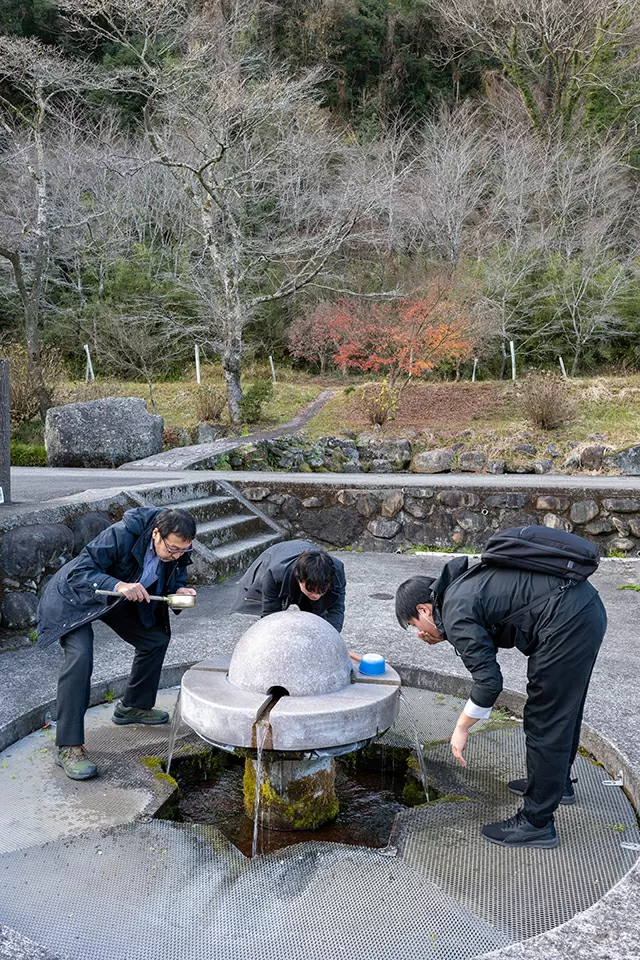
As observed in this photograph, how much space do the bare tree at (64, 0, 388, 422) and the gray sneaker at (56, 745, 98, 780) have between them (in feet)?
40.4

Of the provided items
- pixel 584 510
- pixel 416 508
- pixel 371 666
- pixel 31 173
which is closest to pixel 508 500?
pixel 584 510

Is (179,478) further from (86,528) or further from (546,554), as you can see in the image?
(546,554)

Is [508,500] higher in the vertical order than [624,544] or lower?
higher

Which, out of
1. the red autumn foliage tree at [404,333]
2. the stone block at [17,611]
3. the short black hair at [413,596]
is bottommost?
the stone block at [17,611]

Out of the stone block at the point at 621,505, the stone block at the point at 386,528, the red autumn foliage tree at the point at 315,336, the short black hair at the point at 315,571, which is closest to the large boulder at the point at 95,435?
the stone block at the point at 386,528

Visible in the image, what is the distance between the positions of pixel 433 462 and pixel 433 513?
4.52 m

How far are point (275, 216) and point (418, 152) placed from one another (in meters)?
6.68

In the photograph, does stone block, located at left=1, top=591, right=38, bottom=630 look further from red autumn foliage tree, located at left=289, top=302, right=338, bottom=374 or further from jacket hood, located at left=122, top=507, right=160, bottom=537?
red autumn foliage tree, located at left=289, top=302, right=338, bottom=374

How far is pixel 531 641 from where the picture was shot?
8.63ft

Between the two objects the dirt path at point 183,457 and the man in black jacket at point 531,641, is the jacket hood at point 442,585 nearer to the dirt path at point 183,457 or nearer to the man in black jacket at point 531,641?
the man in black jacket at point 531,641

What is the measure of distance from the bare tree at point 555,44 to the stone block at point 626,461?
57.1 ft

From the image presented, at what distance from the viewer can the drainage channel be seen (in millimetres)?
2254

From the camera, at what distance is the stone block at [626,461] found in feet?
38.8

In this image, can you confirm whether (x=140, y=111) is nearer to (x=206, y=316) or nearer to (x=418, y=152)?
(x=418, y=152)
